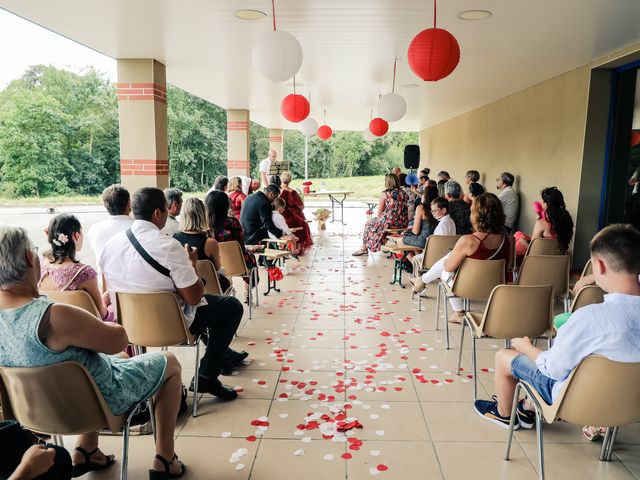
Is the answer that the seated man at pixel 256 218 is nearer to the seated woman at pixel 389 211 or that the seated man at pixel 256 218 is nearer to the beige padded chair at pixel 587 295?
the seated woman at pixel 389 211

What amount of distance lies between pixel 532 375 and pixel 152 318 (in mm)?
2077

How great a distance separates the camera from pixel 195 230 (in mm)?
3523

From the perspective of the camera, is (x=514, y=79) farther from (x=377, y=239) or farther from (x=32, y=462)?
(x=32, y=462)

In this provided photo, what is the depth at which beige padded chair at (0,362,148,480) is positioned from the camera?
170 centimetres

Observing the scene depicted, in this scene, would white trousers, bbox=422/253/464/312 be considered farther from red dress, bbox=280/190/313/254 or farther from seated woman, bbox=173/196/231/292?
red dress, bbox=280/190/313/254

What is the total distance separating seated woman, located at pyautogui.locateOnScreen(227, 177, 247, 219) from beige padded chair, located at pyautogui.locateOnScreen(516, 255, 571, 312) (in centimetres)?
398

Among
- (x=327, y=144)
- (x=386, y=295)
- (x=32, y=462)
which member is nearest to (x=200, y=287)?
(x=32, y=462)

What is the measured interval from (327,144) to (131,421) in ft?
110

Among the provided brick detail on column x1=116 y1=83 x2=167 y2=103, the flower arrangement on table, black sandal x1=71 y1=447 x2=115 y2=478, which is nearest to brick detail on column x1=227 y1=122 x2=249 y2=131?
the flower arrangement on table

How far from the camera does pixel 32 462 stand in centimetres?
146

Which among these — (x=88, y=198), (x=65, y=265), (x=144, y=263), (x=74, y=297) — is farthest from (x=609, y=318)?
(x=88, y=198)

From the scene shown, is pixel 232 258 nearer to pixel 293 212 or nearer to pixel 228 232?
pixel 228 232

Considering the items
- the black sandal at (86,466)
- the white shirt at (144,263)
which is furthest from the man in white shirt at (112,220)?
the black sandal at (86,466)

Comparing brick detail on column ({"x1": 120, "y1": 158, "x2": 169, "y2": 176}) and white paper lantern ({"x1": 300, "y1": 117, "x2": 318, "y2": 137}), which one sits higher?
white paper lantern ({"x1": 300, "y1": 117, "x2": 318, "y2": 137})
